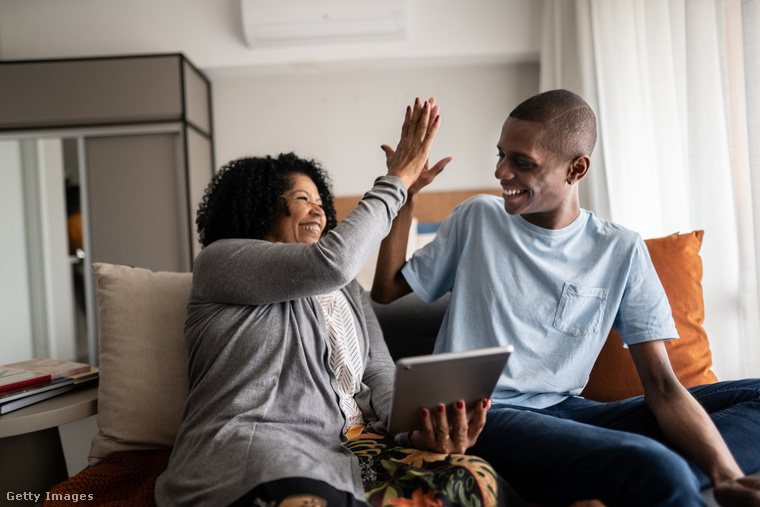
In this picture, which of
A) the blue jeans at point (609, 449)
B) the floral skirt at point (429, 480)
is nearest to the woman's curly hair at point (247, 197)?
the floral skirt at point (429, 480)

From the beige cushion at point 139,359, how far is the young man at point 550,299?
0.54m

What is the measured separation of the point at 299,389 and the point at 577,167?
83cm

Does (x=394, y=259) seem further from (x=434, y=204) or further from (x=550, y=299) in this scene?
(x=434, y=204)

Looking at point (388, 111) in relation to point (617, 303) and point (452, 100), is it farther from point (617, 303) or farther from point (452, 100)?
point (617, 303)

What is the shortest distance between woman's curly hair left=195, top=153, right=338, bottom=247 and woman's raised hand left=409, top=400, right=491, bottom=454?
633 millimetres

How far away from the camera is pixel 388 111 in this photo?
3.68 meters

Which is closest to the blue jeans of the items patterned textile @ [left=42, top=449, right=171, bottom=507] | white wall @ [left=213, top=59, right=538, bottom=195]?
patterned textile @ [left=42, top=449, right=171, bottom=507]

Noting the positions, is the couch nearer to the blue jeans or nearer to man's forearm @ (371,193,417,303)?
the blue jeans

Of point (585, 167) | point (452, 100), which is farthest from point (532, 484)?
point (452, 100)

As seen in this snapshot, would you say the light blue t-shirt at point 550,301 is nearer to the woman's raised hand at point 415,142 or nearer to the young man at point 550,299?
the young man at point 550,299

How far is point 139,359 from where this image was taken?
4.39 ft

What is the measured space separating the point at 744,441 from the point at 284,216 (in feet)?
3.64

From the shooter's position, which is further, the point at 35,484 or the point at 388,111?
the point at 388,111

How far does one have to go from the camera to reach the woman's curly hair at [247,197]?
1.31 meters
